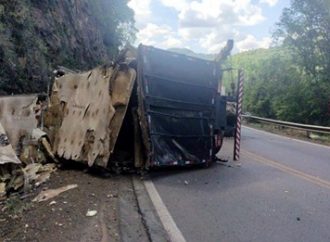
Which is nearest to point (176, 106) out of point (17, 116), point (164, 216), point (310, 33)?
point (17, 116)

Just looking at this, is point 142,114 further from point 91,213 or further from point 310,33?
point 310,33

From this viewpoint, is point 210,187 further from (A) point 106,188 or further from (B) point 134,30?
(B) point 134,30

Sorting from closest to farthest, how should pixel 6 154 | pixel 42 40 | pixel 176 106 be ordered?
pixel 6 154 → pixel 176 106 → pixel 42 40

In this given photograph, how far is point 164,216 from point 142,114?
362 centimetres

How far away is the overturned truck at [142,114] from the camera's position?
9.69 metres

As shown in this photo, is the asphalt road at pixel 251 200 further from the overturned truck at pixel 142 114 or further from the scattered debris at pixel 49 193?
the scattered debris at pixel 49 193

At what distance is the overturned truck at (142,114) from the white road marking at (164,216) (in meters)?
1.50

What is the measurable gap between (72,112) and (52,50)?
10578 millimetres

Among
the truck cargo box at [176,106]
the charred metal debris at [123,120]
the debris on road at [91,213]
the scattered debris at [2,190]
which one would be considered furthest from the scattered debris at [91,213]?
the truck cargo box at [176,106]

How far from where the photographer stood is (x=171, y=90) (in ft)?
33.8

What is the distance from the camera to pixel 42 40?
758 inches

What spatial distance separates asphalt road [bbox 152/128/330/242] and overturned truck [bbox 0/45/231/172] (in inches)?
26.5

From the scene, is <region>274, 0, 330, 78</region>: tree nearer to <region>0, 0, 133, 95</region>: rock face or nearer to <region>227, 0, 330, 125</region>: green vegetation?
<region>227, 0, 330, 125</region>: green vegetation

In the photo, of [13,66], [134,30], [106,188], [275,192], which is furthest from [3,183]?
[134,30]
